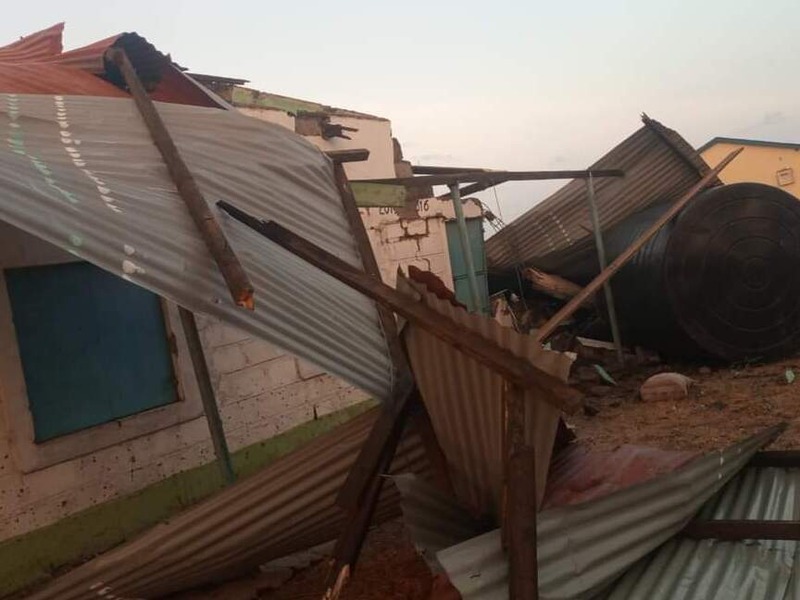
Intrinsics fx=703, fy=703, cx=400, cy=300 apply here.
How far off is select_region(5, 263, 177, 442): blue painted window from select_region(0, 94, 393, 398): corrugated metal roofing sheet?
1178 mm

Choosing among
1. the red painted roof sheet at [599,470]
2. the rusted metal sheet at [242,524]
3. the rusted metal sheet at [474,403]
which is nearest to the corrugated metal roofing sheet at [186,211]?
the rusted metal sheet at [474,403]

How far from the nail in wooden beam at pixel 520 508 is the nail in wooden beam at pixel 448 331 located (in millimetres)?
70

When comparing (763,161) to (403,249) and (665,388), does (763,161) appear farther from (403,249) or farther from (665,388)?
(403,249)

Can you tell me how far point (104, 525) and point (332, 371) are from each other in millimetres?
2436

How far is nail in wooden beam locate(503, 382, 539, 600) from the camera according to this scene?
2109mm

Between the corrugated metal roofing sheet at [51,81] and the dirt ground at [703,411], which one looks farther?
the dirt ground at [703,411]

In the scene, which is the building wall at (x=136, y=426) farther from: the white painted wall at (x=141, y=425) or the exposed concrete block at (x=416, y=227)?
the exposed concrete block at (x=416, y=227)

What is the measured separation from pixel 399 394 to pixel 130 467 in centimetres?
234

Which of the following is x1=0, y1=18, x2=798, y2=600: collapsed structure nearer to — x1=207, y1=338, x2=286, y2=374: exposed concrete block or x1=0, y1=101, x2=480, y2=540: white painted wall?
x1=0, y1=101, x2=480, y2=540: white painted wall

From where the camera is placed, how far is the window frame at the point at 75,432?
12.9 feet

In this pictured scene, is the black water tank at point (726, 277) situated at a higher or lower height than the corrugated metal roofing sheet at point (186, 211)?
lower

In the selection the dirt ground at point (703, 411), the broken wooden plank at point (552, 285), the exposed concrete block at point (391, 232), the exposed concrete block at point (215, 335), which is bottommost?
the dirt ground at point (703, 411)

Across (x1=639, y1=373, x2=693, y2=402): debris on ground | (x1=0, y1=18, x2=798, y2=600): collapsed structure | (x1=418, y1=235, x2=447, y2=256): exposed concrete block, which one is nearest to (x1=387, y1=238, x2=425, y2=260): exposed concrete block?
(x1=418, y1=235, x2=447, y2=256): exposed concrete block

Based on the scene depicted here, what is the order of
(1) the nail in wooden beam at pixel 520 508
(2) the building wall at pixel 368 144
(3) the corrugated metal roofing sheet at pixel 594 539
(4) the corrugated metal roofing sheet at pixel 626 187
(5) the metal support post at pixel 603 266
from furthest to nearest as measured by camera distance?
(4) the corrugated metal roofing sheet at pixel 626 187 → (5) the metal support post at pixel 603 266 → (2) the building wall at pixel 368 144 → (3) the corrugated metal roofing sheet at pixel 594 539 → (1) the nail in wooden beam at pixel 520 508
